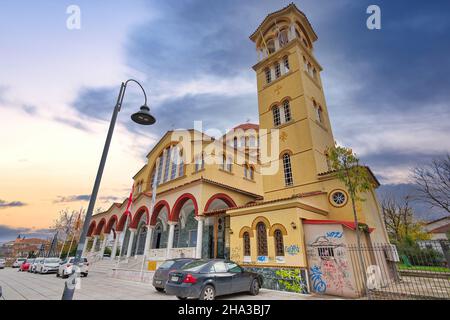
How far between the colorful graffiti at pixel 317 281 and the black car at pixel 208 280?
→ 2832 millimetres

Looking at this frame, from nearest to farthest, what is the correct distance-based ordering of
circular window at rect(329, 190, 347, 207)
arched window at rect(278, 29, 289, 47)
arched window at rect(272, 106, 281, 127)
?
circular window at rect(329, 190, 347, 207)
arched window at rect(272, 106, 281, 127)
arched window at rect(278, 29, 289, 47)

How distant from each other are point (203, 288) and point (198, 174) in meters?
12.6

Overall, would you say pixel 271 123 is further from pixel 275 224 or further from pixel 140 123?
pixel 140 123

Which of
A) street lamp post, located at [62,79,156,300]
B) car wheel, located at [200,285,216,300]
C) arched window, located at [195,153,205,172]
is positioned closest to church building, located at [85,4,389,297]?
Answer: arched window, located at [195,153,205,172]

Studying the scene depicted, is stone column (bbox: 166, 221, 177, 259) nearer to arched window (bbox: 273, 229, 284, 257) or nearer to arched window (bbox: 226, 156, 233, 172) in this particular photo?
arched window (bbox: 226, 156, 233, 172)

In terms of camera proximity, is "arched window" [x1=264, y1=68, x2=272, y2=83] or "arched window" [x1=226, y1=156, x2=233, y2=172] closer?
"arched window" [x1=264, y1=68, x2=272, y2=83]

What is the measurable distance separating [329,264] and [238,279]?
169 inches

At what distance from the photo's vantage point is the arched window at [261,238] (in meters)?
12.4

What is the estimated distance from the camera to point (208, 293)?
825 centimetres

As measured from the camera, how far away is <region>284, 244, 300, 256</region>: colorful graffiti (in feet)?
36.1

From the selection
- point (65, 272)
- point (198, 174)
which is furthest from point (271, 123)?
point (65, 272)

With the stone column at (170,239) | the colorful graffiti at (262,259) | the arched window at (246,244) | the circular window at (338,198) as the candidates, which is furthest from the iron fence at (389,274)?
the stone column at (170,239)

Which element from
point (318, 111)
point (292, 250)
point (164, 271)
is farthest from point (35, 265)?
point (318, 111)

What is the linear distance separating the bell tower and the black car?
802 cm
